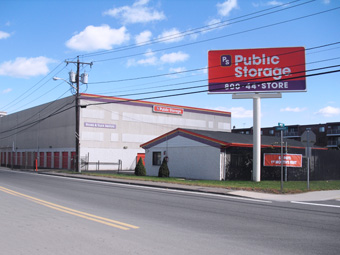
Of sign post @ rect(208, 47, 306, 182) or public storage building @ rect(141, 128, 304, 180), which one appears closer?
sign post @ rect(208, 47, 306, 182)

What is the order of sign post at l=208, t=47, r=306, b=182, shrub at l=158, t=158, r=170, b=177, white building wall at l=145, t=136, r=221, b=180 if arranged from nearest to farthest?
sign post at l=208, t=47, r=306, b=182 < white building wall at l=145, t=136, r=221, b=180 < shrub at l=158, t=158, r=170, b=177

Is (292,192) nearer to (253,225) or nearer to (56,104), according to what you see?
(253,225)

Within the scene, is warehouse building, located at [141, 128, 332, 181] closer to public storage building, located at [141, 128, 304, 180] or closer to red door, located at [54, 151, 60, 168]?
public storage building, located at [141, 128, 304, 180]

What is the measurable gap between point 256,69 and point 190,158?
8756mm

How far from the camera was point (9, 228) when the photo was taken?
791 centimetres

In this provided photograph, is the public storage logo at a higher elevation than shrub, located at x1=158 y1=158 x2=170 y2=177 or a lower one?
higher

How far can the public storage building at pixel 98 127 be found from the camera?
4494 centimetres

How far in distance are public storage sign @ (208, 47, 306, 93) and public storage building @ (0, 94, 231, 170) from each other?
17.9 m

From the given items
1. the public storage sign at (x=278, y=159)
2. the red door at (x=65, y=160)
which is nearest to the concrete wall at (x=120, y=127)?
the red door at (x=65, y=160)

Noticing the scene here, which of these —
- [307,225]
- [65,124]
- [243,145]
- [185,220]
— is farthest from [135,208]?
[65,124]

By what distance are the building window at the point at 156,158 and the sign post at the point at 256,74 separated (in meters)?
9.04

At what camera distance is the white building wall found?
25.6m

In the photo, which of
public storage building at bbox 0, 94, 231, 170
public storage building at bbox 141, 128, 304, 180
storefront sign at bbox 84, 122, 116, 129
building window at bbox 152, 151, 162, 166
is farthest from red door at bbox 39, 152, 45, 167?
public storage building at bbox 141, 128, 304, 180

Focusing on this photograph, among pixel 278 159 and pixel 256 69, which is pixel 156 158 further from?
pixel 256 69
